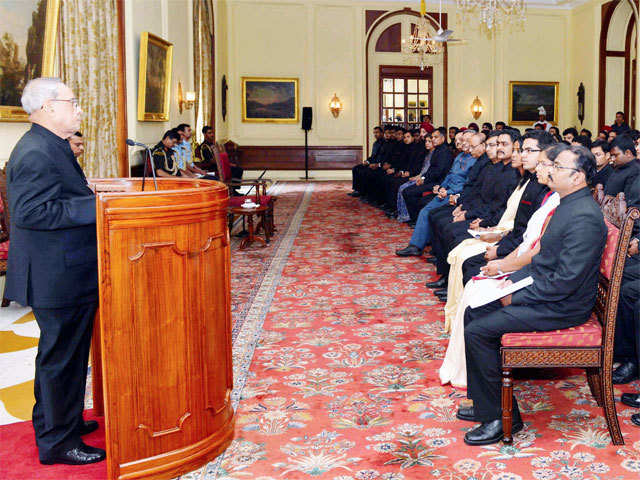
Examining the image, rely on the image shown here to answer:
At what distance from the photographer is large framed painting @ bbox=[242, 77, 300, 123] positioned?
19.2 metres

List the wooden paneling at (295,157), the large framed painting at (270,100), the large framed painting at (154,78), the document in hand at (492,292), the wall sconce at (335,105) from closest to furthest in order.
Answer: the document in hand at (492,292), the large framed painting at (154,78), the large framed painting at (270,100), the wall sconce at (335,105), the wooden paneling at (295,157)

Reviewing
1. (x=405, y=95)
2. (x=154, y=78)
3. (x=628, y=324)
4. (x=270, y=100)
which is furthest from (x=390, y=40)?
(x=628, y=324)

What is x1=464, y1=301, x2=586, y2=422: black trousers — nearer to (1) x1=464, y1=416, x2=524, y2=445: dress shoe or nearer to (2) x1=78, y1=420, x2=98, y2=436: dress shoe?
(1) x1=464, y1=416, x2=524, y2=445: dress shoe

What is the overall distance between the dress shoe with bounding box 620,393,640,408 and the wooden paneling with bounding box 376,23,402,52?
17.8 meters

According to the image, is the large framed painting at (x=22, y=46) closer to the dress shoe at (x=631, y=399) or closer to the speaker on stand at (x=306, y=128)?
the dress shoe at (x=631, y=399)

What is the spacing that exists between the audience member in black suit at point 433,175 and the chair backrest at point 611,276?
605 cm

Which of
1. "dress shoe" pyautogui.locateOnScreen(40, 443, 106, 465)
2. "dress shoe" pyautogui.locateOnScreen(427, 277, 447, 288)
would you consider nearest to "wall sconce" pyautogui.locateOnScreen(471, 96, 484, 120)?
"dress shoe" pyautogui.locateOnScreen(427, 277, 447, 288)

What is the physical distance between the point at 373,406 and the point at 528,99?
1815 cm

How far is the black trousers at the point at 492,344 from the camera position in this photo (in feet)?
10.6

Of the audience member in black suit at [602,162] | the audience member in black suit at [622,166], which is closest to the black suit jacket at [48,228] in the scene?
the audience member in black suit at [622,166]

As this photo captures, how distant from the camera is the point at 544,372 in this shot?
411 cm

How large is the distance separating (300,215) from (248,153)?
8.04 meters

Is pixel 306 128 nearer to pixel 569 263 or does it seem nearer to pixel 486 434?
pixel 569 263

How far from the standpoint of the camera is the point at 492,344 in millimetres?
3229
